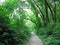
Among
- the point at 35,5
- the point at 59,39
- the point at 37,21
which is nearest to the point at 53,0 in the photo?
the point at 59,39

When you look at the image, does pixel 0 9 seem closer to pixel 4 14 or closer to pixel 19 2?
pixel 4 14

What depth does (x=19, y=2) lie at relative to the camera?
2473cm

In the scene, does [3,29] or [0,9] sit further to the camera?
[0,9]

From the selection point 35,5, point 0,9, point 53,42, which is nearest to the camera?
point 53,42

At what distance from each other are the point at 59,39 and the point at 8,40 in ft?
11.5

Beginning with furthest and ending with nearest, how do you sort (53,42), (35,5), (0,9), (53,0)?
(35,5), (53,0), (0,9), (53,42)

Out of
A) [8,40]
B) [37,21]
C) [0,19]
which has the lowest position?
[37,21]

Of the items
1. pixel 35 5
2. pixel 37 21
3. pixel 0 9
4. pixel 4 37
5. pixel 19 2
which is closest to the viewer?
pixel 4 37

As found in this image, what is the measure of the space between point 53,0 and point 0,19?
21.8 feet

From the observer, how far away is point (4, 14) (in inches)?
513

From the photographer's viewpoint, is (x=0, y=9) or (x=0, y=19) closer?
(x=0, y=19)

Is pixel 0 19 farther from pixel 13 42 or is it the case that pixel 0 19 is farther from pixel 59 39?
pixel 59 39

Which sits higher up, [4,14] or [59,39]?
[4,14]

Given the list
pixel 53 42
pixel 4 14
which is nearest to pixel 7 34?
pixel 4 14
